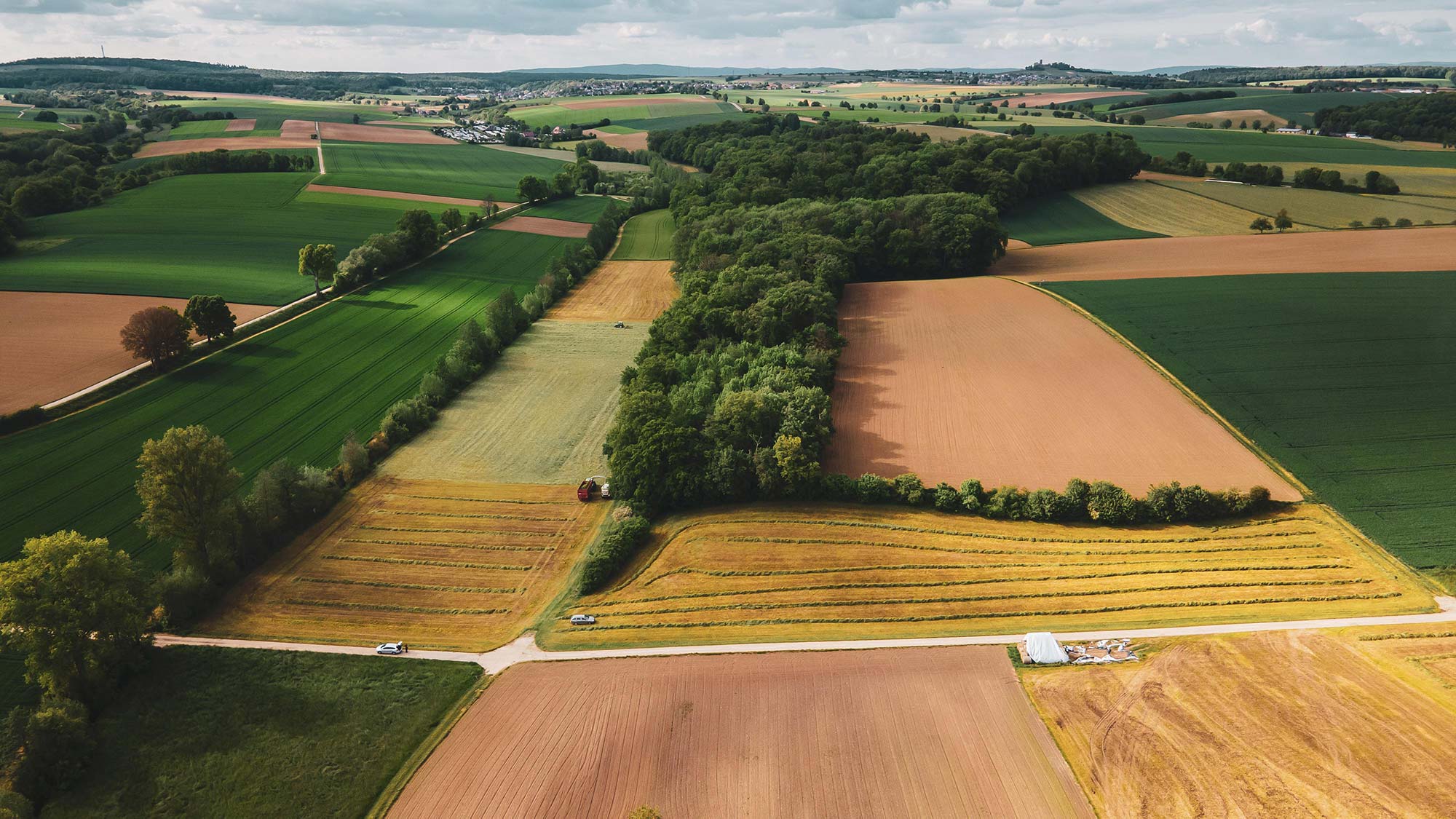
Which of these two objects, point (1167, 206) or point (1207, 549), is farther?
point (1167, 206)

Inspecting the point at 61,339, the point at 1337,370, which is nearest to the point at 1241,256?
the point at 1337,370

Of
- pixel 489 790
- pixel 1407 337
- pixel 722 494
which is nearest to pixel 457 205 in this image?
pixel 722 494

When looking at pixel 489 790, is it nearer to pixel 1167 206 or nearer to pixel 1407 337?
pixel 1407 337

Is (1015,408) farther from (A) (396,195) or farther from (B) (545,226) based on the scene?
(A) (396,195)

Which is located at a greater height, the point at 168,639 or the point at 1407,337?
the point at 1407,337

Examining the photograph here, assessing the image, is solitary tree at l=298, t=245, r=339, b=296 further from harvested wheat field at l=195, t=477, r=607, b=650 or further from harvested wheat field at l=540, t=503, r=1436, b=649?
harvested wheat field at l=540, t=503, r=1436, b=649

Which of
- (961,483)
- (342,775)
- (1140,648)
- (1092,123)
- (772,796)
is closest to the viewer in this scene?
(772,796)

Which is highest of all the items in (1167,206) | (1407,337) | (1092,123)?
(1092,123)

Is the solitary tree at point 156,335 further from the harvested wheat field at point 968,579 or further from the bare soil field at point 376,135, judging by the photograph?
the bare soil field at point 376,135
